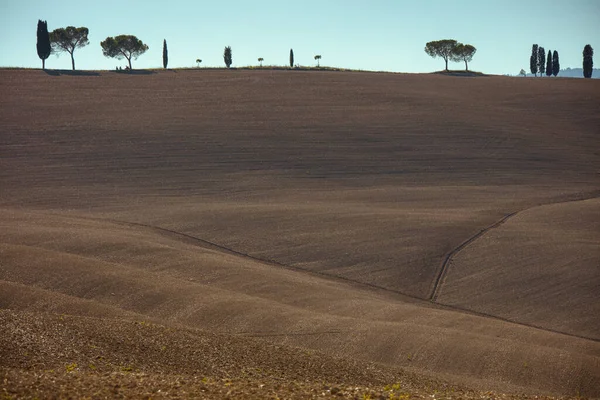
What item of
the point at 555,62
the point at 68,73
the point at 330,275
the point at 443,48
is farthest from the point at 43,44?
the point at 555,62

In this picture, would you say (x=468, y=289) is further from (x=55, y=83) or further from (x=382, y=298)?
(x=55, y=83)

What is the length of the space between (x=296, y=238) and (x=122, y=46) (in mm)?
72289

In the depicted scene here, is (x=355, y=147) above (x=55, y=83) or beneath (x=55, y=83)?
beneath

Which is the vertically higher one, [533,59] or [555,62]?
[533,59]

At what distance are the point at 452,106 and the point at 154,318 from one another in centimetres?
5042

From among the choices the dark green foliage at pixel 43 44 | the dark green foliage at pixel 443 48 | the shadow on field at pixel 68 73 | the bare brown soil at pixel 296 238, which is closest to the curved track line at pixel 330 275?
the bare brown soil at pixel 296 238

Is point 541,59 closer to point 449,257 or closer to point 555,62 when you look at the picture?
point 555,62

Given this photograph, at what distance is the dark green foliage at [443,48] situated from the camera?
110 m

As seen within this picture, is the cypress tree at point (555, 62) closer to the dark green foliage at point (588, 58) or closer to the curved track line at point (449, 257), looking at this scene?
the dark green foliage at point (588, 58)

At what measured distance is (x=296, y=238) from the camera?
32.1m

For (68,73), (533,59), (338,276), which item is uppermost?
(533,59)

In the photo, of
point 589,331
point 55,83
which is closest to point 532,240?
point 589,331

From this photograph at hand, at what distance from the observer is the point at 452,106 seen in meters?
65.6

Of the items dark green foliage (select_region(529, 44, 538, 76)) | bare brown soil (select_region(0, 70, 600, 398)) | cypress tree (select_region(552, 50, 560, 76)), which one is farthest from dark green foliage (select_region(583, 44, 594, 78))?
bare brown soil (select_region(0, 70, 600, 398))
